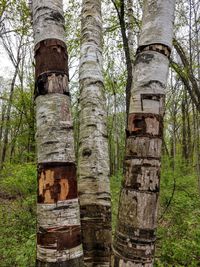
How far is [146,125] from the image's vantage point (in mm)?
1338

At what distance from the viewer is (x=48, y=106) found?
131cm

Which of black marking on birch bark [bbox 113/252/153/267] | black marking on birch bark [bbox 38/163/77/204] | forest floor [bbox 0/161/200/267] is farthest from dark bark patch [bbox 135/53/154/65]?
forest floor [bbox 0/161/200/267]

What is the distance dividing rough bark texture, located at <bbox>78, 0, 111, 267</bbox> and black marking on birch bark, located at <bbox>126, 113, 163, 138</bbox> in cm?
60

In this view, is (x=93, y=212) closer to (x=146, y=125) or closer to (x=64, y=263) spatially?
(x=64, y=263)

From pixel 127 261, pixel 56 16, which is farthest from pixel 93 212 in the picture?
pixel 56 16

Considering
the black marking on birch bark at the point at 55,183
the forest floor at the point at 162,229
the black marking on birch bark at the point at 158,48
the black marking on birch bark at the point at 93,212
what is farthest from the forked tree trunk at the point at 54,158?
the forest floor at the point at 162,229

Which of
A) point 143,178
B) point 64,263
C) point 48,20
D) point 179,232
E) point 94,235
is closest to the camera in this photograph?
point 64,263

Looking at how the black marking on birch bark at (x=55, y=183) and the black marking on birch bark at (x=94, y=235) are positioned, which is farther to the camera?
the black marking on birch bark at (x=94, y=235)

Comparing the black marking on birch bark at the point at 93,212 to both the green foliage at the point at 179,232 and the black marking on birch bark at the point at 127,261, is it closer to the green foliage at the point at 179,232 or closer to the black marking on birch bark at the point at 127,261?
the black marking on birch bark at the point at 127,261

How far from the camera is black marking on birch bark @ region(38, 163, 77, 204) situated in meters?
1.22

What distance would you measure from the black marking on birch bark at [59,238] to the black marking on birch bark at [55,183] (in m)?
0.13

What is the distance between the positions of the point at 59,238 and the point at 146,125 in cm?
65

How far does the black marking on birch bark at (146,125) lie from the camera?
133 centimetres

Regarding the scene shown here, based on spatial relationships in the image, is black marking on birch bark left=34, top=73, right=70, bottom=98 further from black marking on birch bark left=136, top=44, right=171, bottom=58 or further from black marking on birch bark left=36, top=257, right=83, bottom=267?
black marking on birch bark left=36, top=257, right=83, bottom=267
